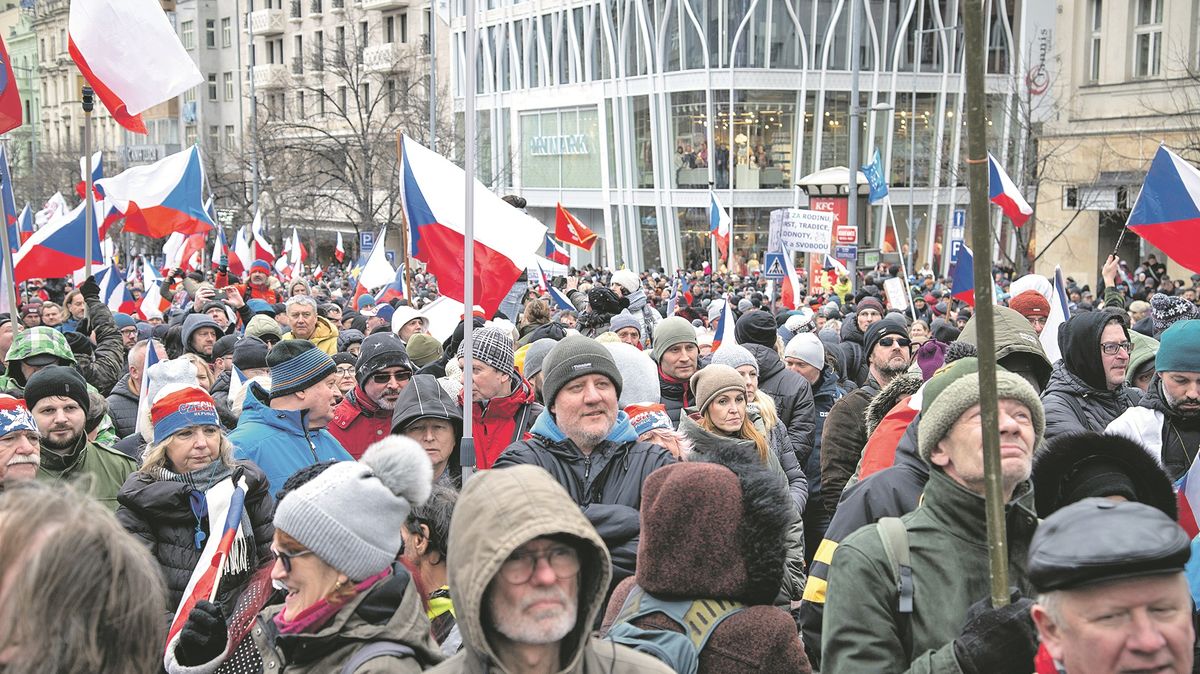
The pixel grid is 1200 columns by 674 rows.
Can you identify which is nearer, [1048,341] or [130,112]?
[1048,341]

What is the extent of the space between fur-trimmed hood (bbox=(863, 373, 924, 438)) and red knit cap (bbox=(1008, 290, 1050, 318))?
3897mm

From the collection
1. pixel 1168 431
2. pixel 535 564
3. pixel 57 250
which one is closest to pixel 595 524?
pixel 535 564

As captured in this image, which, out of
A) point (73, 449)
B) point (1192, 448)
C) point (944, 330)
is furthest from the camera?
point (944, 330)

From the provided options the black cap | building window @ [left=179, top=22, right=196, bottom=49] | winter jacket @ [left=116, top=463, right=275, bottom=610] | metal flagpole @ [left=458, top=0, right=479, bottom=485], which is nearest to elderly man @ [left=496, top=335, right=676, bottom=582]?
metal flagpole @ [left=458, top=0, right=479, bottom=485]

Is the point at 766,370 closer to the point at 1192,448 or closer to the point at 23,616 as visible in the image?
the point at 1192,448

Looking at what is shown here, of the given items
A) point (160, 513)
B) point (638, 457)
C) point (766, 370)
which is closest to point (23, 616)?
point (160, 513)

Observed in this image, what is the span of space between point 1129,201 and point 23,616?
37.2m

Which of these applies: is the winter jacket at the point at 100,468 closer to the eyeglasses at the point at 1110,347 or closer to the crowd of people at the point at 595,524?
the crowd of people at the point at 595,524

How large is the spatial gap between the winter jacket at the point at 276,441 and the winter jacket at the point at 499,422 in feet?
2.44

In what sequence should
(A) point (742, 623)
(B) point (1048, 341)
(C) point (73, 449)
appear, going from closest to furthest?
(A) point (742, 623) < (C) point (73, 449) < (B) point (1048, 341)

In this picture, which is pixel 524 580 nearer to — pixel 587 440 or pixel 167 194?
pixel 587 440

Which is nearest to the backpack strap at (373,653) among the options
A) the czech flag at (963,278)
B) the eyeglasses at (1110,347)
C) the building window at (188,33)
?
the eyeglasses at (1110,347)

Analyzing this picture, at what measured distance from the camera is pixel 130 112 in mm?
10750

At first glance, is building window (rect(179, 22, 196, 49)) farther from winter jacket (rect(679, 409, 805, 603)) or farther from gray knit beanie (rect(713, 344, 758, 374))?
winter jacket (rect(679, 409, 805, 603))
